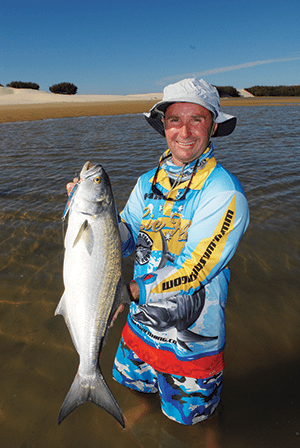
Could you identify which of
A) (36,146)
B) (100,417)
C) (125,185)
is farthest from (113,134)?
(100,417)

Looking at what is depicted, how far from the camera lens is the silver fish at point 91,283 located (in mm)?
2109

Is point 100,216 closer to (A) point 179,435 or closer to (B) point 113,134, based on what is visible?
(A) point 179,435

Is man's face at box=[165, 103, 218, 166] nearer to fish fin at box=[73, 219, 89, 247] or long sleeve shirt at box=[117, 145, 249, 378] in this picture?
long sleeve shirt at box=[117, 145, 249, 378]

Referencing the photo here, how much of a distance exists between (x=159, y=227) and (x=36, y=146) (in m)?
15.0

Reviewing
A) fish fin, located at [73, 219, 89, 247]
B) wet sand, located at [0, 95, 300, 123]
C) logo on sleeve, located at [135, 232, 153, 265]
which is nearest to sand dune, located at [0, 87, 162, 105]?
wet sand, located at [0, 95, 300, 123]

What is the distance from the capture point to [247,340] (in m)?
3.94

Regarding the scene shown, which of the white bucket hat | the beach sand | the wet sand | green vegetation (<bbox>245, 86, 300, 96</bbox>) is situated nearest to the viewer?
the white bucket hat

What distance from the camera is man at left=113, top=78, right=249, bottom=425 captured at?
2121mm

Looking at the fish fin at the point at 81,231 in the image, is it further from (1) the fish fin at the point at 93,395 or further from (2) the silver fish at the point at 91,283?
(1) the fish fin at the point at 93,395

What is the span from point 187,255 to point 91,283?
0.84 metres

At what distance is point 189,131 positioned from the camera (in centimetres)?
256

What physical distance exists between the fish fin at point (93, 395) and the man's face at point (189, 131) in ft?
7.16

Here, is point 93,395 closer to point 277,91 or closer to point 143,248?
point 143,248

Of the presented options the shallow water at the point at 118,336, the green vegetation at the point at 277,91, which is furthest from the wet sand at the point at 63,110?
the shallow water at the point at 118,336
